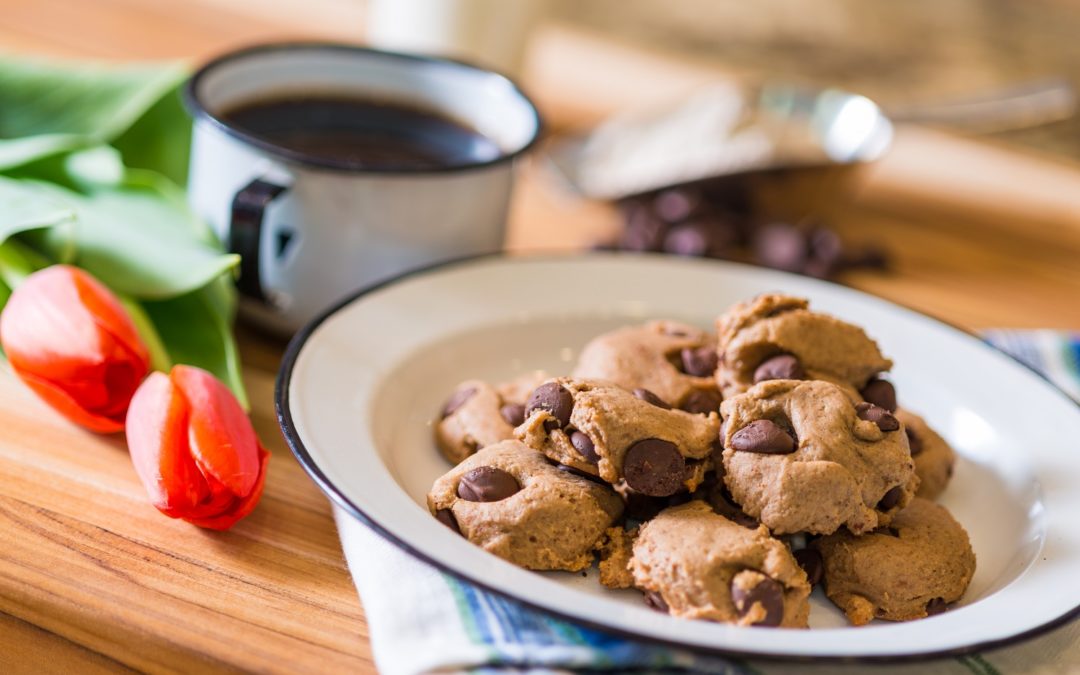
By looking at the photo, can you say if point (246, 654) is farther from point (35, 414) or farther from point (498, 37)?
point (498, 37)

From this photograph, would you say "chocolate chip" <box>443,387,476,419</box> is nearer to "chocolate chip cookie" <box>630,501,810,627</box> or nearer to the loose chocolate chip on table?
"chocolate chip cookie" <box>630,501,810,627</box>

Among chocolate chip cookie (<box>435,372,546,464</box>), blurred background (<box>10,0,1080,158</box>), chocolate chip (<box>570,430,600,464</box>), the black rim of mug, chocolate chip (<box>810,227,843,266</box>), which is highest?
the black rim of mug

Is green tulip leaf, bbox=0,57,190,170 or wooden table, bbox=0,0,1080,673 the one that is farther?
green tulip leaf, bbox=0,57,190,170

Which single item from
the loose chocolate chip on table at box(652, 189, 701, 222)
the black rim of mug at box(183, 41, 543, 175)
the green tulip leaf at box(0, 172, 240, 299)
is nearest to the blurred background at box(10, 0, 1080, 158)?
the loose chocolate chip on table at box(652, 189, 701, 222)

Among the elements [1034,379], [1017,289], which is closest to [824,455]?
[1034,379]

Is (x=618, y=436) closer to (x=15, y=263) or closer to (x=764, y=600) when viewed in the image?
(x=764, y=600)

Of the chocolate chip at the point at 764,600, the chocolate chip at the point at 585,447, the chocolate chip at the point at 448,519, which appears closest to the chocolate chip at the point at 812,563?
the chocolate chip at the point at 764,600

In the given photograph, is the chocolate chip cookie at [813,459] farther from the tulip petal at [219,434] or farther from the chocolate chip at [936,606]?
the tulip petal at [219,434]
